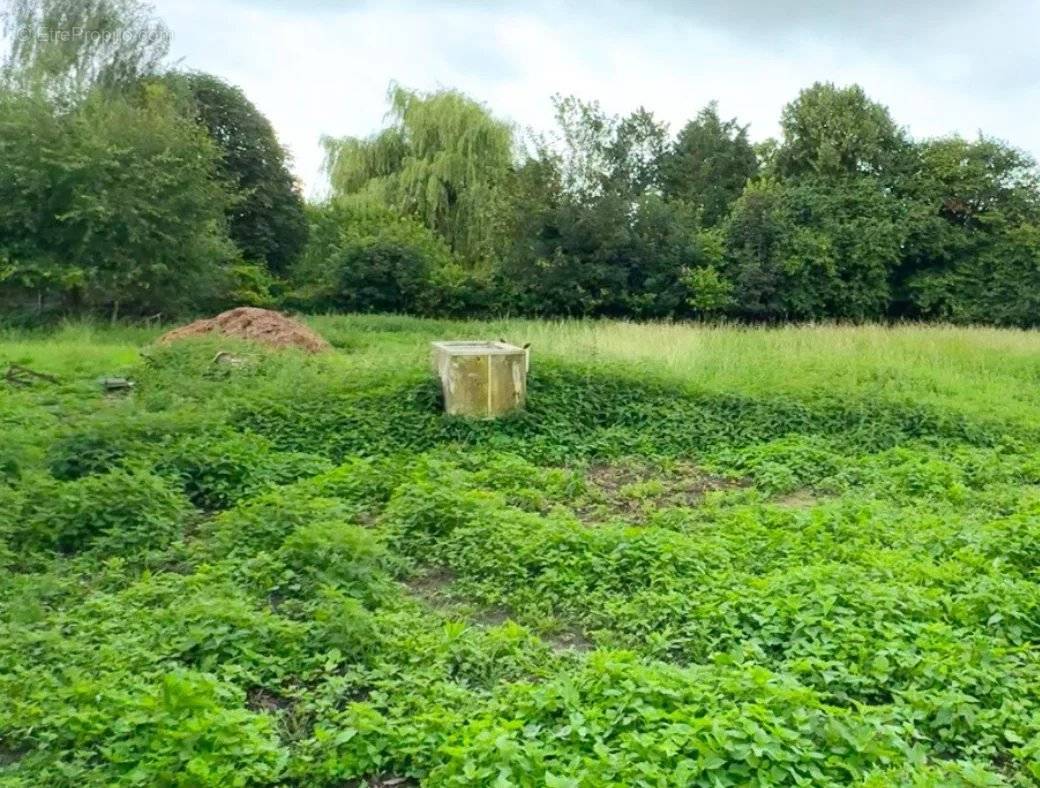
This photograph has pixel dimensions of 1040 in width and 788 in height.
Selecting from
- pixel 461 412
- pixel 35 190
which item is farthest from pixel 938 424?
pixel 35 190

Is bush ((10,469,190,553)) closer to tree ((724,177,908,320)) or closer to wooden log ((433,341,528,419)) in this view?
wooden log ((433,341,528,419))

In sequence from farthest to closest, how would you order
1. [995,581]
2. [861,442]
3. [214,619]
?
[861,442], [995,581], [214,619]

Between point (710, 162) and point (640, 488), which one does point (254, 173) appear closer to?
point (710, 162)

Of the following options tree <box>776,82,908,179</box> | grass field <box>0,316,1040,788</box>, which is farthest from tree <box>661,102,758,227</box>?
grass field <box>0,316,1040,788</box>

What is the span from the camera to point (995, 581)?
466 centimetres

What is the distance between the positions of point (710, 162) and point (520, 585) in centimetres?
2601

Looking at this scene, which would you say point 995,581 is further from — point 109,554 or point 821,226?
point 821,226

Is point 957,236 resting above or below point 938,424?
above

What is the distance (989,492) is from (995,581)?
2555 millimetres

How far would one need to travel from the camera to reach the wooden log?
8.91 m

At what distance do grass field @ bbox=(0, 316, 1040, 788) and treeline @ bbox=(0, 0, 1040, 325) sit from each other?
1260 centimetres

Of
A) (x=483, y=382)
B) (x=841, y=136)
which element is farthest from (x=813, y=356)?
(x=841, y=136)

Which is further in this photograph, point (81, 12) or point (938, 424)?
point (81, 12)

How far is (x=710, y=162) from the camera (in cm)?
2894
